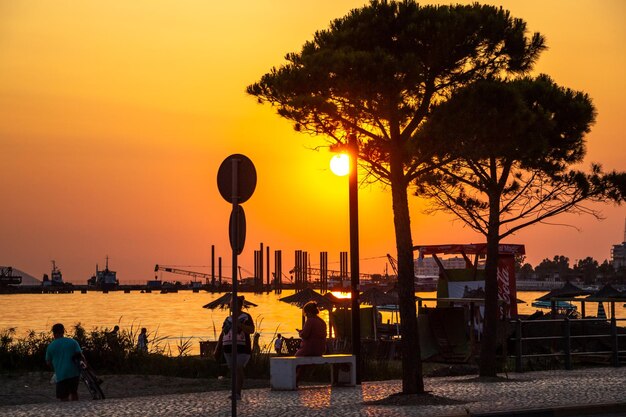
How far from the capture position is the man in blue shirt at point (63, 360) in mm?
17469

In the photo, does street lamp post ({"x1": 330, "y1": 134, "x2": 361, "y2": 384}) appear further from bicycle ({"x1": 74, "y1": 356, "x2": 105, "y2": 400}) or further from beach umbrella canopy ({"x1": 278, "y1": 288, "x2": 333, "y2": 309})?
beach umbrella canopy ({"x1": 278, "y1": 288, "x2": 333, "y2": 309})

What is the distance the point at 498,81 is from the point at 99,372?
11.6 metres

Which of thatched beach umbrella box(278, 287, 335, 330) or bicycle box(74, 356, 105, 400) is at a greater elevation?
thatched beach umbrella box(278, 287, 335, 330)

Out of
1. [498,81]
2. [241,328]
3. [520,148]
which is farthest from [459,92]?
[241,328]

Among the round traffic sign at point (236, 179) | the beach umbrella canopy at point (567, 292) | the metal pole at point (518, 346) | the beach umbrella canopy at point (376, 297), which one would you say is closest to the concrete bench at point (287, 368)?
the metal pole at point (518, 346)

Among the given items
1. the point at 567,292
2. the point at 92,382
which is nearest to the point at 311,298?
the point at 567,292

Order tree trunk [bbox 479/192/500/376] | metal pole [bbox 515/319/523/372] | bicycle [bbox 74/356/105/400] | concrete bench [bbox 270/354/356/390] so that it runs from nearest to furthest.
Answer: bicycle [bbox 74/356/105/400] < concrete bench [bbox 270/354/356/390] < tree trunk [bbox 479/192/500/376] < metal pole [bbox 515/319/523/372]

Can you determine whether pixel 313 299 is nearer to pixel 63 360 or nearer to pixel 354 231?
pixel 354 231

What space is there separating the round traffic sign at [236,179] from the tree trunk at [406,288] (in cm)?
532

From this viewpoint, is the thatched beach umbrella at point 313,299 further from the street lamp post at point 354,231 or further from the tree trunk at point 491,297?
the street lamp post at point 354,231

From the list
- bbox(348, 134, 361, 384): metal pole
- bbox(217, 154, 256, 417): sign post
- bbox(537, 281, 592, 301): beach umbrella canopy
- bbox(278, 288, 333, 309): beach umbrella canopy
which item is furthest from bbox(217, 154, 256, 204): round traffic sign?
bbox(537, 281, 592, 301): beach umbrella canopy

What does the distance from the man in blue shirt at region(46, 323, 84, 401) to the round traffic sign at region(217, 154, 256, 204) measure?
499cm

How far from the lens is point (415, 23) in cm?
1842

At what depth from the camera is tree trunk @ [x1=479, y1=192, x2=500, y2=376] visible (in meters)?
24.0
